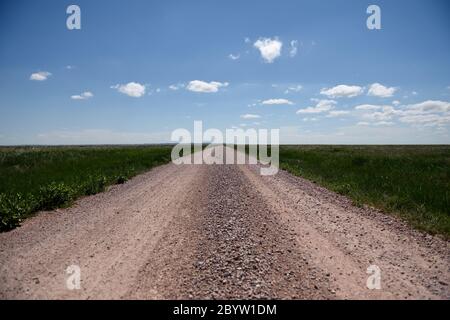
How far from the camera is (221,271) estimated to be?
4.43m

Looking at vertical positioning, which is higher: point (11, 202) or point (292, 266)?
point (11, 202)

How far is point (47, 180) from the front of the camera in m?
11.9

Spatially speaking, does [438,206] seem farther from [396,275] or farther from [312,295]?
[312,295]

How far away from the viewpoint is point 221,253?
512 cm

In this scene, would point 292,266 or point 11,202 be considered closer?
point 292,266

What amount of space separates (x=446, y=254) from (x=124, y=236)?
604 cm

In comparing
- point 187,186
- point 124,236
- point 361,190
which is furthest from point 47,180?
point 361,190

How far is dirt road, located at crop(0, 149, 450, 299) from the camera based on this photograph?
3.91m

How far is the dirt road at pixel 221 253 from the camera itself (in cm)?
391
